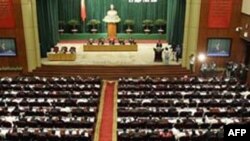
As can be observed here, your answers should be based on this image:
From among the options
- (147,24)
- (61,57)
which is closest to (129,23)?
(147,24)

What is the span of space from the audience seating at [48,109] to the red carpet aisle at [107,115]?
0.66 m

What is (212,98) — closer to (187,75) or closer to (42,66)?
(187,75)

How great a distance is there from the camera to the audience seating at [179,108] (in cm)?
1363

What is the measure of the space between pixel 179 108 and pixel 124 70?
8.20 m

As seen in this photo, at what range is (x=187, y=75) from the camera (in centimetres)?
2395

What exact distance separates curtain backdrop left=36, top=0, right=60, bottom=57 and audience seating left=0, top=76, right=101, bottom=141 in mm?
6100

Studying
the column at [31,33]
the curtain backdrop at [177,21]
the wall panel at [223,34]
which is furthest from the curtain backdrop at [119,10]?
the wall panel at [223,34]

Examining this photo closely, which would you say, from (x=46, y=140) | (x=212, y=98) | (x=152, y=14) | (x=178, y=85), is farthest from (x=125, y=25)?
(x=46, y=140)

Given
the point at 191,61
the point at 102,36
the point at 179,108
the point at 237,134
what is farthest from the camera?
the point at 102,36

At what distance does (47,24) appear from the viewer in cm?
2716

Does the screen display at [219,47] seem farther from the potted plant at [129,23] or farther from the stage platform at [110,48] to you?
the potted plant at [129,23]

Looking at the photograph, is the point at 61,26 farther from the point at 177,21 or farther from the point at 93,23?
the point at 177,21

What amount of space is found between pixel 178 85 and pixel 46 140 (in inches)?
362

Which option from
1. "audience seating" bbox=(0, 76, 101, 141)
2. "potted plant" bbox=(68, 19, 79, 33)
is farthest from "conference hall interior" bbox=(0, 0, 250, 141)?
"potted plant" bbox=(68, 19, 79, 33)
